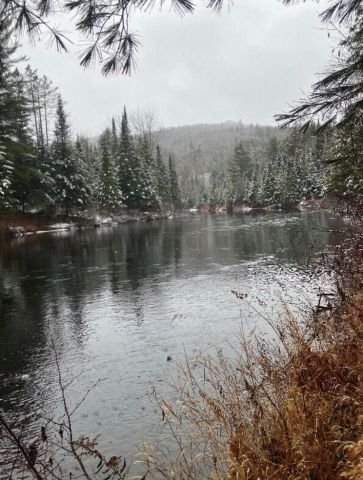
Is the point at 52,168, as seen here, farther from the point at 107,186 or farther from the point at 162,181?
the point at 162,181

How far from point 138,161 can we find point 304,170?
1254 inches

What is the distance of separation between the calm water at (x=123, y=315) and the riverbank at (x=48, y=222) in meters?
13.8

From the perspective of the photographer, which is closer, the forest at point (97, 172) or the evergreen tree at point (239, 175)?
the forest at point (97, 172)

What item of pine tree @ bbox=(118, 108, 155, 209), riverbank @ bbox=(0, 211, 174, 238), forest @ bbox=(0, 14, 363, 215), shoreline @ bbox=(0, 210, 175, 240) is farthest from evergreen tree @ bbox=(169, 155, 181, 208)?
shoreline @ bbox=(0, 210, 175, 240)

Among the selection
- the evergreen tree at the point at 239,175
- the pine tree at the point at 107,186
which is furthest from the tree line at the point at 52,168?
the evergreen tree at the point at 239,175

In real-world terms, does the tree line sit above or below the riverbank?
above

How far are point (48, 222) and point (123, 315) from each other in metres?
34.0

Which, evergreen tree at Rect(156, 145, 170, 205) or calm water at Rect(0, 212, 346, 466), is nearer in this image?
calm water at Rect(0, 212, 346, 466)

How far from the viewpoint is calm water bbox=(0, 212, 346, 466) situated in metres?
7.25

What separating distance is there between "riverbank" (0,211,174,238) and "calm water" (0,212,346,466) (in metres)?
13.8

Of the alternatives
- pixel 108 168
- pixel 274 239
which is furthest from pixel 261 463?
pixel 108 168

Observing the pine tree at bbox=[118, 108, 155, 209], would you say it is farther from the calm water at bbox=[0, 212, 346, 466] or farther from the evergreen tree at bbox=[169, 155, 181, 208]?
the calm water at bbox=[0, 212, 346, 466]

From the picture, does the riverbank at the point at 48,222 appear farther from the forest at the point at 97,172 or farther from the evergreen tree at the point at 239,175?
the evergreen tree at the point at 239,175

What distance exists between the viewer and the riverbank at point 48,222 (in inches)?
1446
